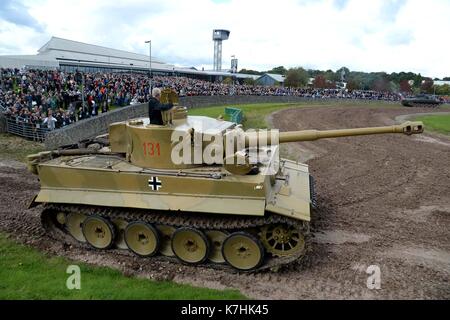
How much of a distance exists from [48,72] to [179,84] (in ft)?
52.3

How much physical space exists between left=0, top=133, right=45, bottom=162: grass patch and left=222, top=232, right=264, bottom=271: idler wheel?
1188 centimetres

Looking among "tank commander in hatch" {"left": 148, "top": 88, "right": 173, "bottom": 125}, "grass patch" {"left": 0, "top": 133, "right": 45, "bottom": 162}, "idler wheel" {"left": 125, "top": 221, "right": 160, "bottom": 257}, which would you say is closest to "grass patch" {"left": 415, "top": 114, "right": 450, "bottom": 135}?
"tank commander in hatch" {"left": 148, "top": 88, "right": 173, "bottom": 125}

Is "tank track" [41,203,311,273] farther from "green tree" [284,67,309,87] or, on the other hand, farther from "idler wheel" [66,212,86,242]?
"green tree" [284,67,309,87]

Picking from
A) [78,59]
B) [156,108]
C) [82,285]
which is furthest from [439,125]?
[78,59]

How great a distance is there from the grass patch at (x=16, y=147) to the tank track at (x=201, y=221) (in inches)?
347

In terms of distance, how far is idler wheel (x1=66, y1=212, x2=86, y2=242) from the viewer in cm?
979

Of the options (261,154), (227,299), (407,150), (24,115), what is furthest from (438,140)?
(24,115)

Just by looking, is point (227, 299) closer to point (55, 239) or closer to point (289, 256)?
point (289, 256)

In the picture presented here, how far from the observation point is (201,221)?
8719mm

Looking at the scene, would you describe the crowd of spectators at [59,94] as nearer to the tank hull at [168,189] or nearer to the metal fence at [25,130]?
Result: the metal fence at [25,130]

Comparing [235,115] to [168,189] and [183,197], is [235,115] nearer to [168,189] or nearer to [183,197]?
[168,189]

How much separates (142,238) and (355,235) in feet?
16.5
